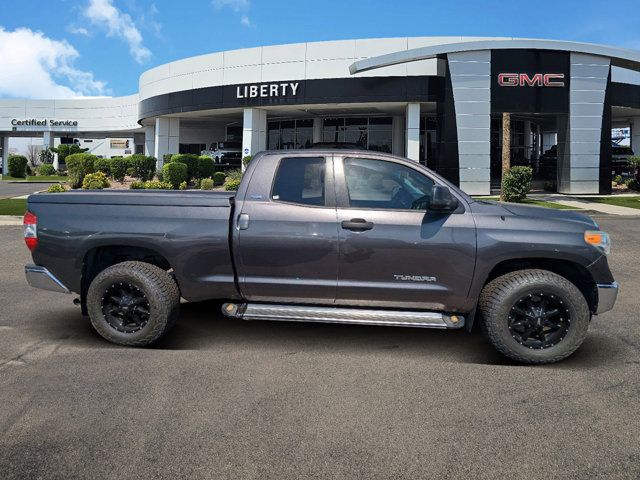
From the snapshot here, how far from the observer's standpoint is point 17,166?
154 feet

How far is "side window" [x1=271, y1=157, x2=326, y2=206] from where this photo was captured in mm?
4816

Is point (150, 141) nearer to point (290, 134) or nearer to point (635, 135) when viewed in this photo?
point (290, 134)

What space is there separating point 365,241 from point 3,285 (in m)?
5.67

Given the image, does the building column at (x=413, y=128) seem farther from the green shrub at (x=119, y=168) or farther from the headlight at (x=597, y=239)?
the headlight at (x=597, y=239)

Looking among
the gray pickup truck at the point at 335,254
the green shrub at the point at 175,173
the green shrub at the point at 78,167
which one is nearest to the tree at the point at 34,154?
the green shrub at the point at 78,167

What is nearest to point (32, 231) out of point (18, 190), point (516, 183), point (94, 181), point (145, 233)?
point (145, 233)

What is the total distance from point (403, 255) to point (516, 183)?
1963 cm

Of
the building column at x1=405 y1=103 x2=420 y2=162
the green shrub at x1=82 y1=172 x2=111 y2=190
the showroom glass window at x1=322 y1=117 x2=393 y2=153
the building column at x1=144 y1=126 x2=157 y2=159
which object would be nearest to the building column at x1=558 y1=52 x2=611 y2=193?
the building column at x1=405 y1=103 x2=420 y2=162

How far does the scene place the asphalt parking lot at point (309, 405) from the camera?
2.93 meters

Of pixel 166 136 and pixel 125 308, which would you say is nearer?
pixel 125 308

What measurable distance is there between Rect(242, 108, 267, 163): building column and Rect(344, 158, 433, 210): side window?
95.1 ft

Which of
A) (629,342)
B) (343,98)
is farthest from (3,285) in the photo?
(343,98)

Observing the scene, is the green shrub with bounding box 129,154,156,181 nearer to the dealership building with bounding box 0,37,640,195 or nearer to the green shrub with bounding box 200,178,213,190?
the dealership building with bounding box 0,37,640,195

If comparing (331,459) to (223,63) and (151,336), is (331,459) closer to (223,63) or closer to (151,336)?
(151,336)
